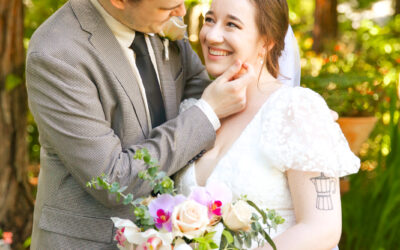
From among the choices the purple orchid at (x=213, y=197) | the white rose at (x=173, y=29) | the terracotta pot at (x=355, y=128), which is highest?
the white rose at (x=173, y=29)

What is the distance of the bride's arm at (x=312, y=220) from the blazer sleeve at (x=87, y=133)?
46cm

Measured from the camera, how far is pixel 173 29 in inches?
101

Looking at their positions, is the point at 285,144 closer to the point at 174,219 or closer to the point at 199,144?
the point at 199,144

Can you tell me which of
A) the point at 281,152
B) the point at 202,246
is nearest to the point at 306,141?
the point at 281,152

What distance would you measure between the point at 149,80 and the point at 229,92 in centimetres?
39

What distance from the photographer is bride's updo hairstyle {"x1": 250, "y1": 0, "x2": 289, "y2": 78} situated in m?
2.37

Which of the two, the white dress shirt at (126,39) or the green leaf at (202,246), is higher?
the white dress shirt at (126,39)

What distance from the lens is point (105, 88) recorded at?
2.22 metres

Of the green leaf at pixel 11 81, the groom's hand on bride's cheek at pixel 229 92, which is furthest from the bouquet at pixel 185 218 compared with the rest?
the green leaf at pixel 11 81

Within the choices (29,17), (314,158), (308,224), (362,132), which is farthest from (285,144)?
(29,17)

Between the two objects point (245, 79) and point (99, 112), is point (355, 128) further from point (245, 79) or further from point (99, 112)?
point (99, 112)

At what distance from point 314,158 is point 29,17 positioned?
417cm

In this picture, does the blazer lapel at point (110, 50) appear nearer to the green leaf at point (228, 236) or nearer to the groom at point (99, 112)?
the groom at point (99, 112)

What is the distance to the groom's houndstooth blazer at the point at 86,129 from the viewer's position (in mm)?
2105
